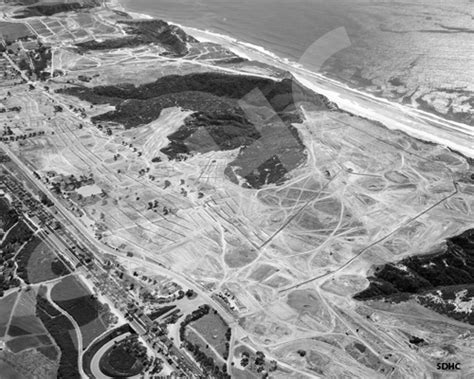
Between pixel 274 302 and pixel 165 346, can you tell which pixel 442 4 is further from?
pixel 165 346

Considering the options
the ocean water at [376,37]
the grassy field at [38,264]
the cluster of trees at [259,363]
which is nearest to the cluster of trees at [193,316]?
the cluster of trees at [259,363]

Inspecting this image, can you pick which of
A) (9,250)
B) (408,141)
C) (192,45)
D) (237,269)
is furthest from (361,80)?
(9,250)

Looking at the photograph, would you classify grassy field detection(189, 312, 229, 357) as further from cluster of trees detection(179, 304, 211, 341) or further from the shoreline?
the shoreline

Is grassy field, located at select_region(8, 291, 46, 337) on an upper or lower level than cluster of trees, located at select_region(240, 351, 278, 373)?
lower

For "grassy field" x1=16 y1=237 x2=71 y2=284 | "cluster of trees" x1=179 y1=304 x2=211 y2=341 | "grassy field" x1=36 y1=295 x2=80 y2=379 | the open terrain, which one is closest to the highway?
the open terrain

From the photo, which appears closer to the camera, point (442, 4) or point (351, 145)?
point (351, 145)

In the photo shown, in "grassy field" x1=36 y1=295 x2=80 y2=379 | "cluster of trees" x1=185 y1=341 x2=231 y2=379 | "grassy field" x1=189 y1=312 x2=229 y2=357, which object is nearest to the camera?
"cluster of trees" x1=185 y1=341 x2=231 y2=379

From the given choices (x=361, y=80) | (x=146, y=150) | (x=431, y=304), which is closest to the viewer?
(x=431, y=304)
